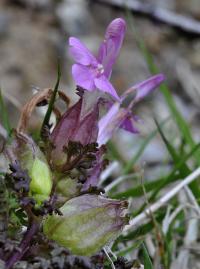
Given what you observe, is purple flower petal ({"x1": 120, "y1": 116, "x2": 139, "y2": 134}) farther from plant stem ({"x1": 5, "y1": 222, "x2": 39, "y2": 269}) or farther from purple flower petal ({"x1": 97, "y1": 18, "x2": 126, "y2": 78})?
plant stem ({"x1": 5, "y1": 222, "x2": 39, "y2": 269})

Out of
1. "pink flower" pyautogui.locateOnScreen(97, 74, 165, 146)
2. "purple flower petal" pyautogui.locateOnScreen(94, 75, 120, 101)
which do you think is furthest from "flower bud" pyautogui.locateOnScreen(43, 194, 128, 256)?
"pink flower" pyautogui.locateOnScreen(97, 74, 165, 146)

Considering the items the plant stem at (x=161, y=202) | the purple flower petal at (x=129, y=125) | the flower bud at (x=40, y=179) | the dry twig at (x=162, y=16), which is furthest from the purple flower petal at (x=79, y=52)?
the dry twig at (x=162, y=16)

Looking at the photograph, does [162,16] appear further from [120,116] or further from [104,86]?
[104,86]

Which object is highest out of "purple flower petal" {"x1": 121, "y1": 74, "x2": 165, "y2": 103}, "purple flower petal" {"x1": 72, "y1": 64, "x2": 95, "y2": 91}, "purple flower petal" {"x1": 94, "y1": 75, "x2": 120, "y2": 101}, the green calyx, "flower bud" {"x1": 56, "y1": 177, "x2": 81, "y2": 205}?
"purple flower petal" {"x1": 72, "y1": 64, "x2": 95, "y2": 91}

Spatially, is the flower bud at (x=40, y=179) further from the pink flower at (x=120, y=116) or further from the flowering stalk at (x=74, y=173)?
the pink flower at (x=120, y=116)

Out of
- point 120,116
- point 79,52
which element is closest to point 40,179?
point 79,52
